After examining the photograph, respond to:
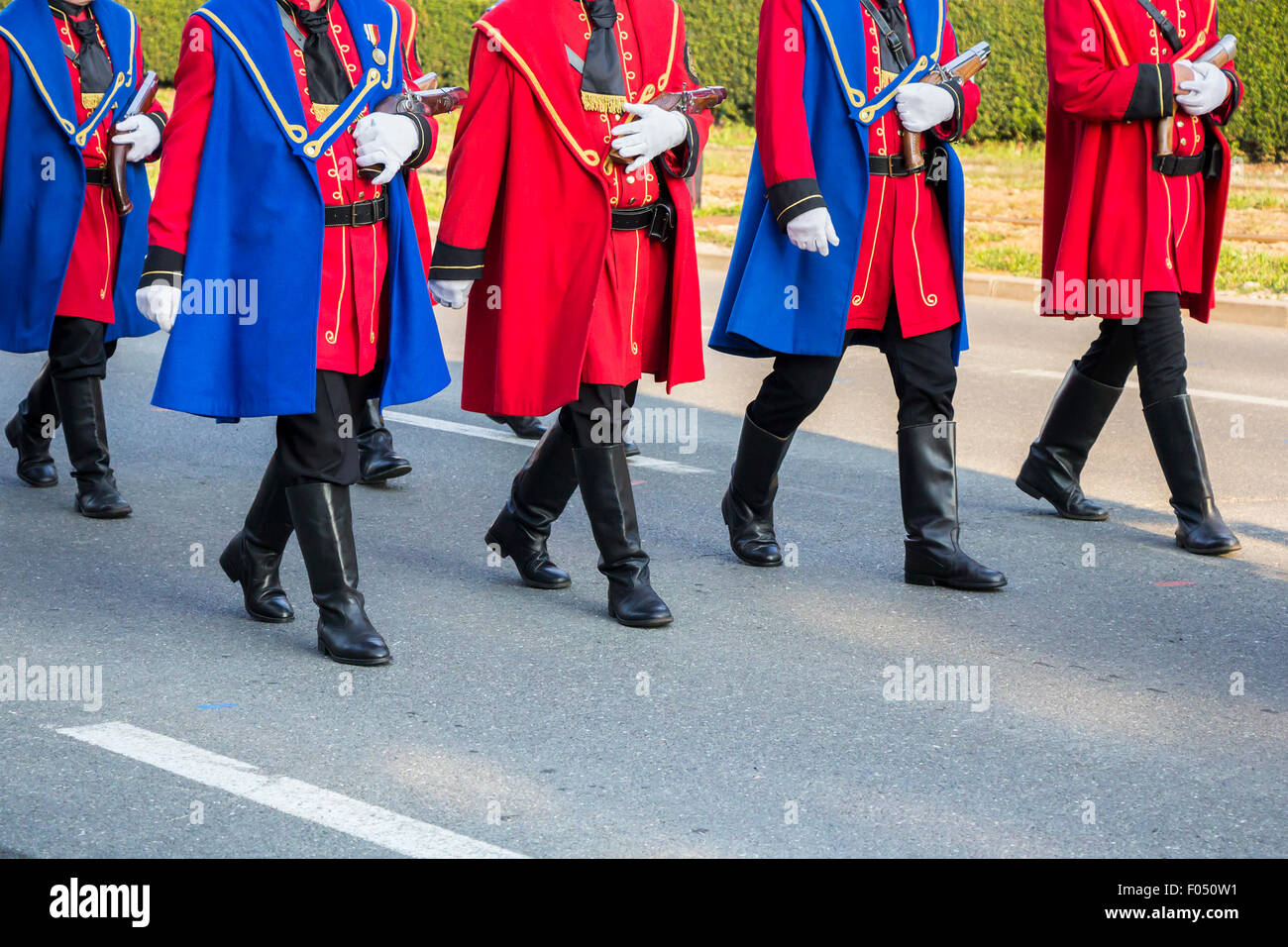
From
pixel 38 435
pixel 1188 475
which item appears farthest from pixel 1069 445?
pixel 38 435

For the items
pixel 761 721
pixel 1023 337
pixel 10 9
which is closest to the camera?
pixel 761 721

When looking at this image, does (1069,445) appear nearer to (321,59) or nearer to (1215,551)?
(1215,551)

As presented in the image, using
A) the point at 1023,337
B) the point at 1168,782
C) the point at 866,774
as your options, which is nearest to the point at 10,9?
the point at 866,774

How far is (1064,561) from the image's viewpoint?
5781 millimetres

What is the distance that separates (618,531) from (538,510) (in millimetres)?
494

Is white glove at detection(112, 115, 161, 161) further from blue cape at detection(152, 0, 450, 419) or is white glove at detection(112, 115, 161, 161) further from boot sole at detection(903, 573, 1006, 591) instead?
boot sole at detection(903, 573, 1006, 591)

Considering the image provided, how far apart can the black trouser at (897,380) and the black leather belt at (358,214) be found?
1481 millimetres

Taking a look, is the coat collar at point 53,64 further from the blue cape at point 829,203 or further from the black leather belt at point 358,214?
the blue cape at point 829,203

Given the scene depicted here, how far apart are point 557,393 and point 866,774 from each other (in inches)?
62.9

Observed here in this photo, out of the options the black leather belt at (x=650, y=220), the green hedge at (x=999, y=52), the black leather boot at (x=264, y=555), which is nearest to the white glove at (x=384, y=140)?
the black leather belt at (x=650, y=220)

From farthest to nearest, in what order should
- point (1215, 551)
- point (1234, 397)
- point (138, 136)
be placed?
point (1234, 397)
point (138, 136)
point (1215, 551)

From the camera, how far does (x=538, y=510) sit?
17.9ft

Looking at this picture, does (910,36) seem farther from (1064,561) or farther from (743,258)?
(1064,561)

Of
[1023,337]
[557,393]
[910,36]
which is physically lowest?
[1023,337]
